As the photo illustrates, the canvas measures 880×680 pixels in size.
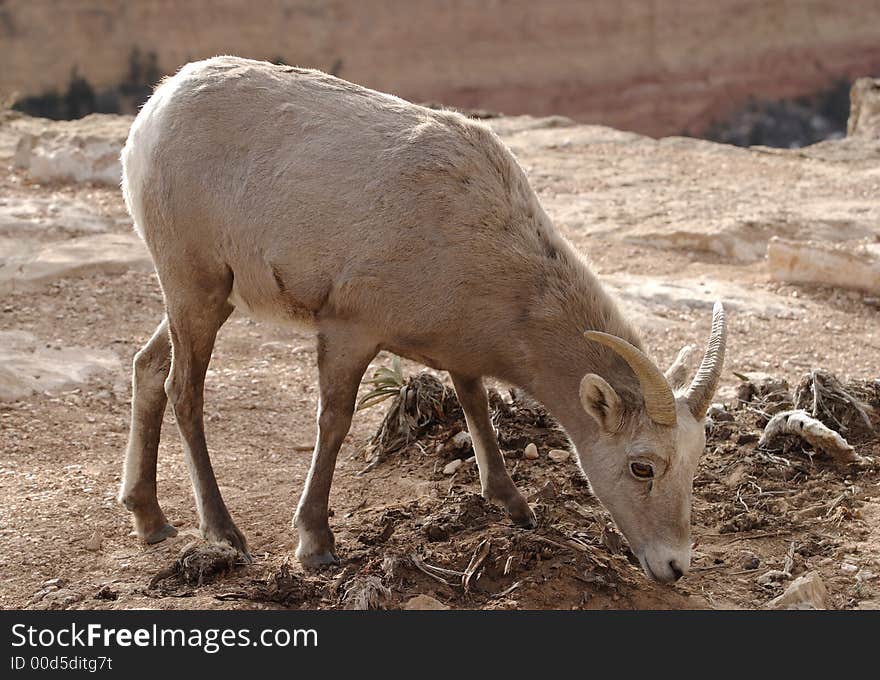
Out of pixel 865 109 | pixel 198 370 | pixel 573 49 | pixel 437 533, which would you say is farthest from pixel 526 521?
pixel 573 49

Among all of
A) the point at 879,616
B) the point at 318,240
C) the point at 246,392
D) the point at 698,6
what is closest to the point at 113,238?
the point at 246,392

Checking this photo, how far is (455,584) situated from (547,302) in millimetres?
1346

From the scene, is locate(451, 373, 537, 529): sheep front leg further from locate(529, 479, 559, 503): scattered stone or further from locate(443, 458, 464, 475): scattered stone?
locate(443, 458, 464, 475): scattered stone

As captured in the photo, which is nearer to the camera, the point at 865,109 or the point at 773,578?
the point at 773,578

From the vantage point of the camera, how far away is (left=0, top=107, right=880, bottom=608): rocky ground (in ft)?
16.2

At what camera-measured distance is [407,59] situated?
981 inches

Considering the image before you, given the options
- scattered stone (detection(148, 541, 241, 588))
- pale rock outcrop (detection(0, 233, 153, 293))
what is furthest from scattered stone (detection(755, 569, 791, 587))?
pale rock outcrop (detection(0, 233, 153, 293))

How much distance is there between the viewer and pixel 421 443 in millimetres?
6656

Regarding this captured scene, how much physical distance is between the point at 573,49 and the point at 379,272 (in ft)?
71.0

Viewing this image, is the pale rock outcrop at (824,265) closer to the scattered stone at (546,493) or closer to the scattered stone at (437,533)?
the scattered stone at (546,493)

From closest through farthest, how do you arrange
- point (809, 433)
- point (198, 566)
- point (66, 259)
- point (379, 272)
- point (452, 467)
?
1. point (198, 566)
2. point (379, 272)
3. point (809, 433)
4. point (452, 467)
5. point (66, 259)

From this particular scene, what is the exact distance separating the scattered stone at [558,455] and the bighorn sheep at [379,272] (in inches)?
29.9

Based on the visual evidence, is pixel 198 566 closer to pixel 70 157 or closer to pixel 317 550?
pixel 317 550

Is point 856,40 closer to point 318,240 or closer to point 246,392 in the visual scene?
point 246,392
